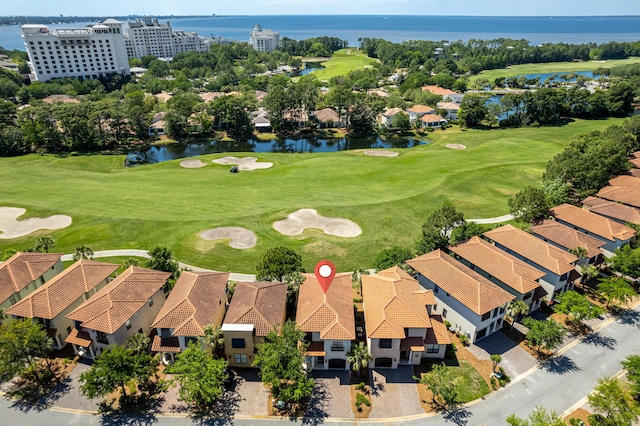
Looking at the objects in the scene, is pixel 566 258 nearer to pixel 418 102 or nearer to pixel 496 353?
pixel 496 353

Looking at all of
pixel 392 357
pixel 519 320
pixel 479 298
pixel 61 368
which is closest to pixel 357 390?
pixel 392 357

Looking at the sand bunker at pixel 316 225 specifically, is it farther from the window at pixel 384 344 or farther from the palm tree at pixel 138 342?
the palm tree at pixel 138 342

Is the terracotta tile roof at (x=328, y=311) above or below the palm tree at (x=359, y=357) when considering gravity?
above

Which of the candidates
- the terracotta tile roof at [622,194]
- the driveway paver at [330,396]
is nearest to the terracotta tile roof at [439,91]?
the terracotta tile roof at [622,194]

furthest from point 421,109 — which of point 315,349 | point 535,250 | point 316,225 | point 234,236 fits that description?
point 315,349

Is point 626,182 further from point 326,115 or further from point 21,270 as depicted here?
point 21,270

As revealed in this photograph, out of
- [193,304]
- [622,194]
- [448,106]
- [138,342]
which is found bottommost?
[138,342]

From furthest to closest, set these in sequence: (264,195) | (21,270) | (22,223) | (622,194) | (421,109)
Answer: (421,109), (264,195), (22,223), (622,194), (21,270)
